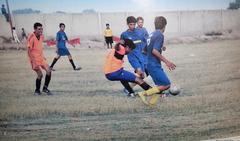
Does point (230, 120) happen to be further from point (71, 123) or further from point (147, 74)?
point (71, 123)

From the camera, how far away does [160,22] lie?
16.0ft

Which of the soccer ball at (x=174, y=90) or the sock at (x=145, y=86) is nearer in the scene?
the sock at (x=145, y=86)

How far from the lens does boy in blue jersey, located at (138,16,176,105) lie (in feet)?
15.8

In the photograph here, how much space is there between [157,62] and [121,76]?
1.43 ft

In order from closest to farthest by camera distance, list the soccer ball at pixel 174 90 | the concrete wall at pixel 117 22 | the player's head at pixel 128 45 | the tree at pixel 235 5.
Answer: the concrete wall at pixel 117 22, the player's head at pixel 128 45, the soccer ball at pixel 174 90, the tree at pixel 235 5

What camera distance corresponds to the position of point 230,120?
5.47m

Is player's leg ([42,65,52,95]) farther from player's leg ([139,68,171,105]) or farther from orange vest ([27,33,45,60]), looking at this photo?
player's leg ([139,68,171,105])

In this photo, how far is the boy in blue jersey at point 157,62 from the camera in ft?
15.8

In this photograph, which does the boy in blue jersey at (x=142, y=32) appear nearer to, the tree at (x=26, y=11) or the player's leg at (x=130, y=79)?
the player's leg at (x=130, y=79)

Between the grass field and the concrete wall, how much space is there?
20 centimetres

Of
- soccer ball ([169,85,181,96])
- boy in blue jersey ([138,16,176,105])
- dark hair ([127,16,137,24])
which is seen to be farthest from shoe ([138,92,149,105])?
dark hair ([127,16,137,24])

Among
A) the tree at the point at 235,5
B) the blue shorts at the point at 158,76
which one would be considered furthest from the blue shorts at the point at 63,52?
the tree at the point at 235,5

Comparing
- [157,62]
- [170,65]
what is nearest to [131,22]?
[157,62]

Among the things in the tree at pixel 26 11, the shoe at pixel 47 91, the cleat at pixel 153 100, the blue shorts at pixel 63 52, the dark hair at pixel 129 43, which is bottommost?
the cleat at pixel 153 100
